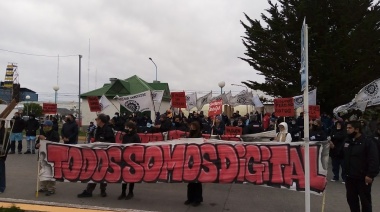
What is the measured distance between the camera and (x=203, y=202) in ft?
26.8

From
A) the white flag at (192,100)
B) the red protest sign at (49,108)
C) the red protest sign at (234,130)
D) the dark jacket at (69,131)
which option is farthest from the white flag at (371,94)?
the red protest sign at (49,108)

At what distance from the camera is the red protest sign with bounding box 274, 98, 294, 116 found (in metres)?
14.5

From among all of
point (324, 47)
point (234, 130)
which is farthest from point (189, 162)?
point (324, 47)

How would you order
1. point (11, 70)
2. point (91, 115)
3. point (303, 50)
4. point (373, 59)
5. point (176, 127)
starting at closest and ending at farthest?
1. point (303, 50)
2. point (176, 127)
3. point (373, 59)
4. point (91, 115)
5. point (11, 70)

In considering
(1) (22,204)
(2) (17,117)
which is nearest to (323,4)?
(2) (17,117)

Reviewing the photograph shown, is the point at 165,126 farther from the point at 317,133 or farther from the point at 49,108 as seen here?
the point at 49,108

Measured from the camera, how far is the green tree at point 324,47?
21.2 m

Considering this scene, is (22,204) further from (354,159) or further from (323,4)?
(323,4)

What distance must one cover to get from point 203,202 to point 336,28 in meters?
18.0

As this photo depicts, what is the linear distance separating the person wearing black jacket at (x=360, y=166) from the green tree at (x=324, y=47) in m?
15.7

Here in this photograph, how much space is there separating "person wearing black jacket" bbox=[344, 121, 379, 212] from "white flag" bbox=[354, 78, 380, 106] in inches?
291

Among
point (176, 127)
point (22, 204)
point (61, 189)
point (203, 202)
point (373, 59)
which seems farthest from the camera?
point (373, 59)

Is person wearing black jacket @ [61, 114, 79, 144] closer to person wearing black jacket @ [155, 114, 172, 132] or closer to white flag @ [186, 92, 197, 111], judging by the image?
person wearing black jacket @ [155, 114, 172, 132]

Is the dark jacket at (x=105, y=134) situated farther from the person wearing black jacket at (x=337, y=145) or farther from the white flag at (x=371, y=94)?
the white flag at (x=371, y=94)
